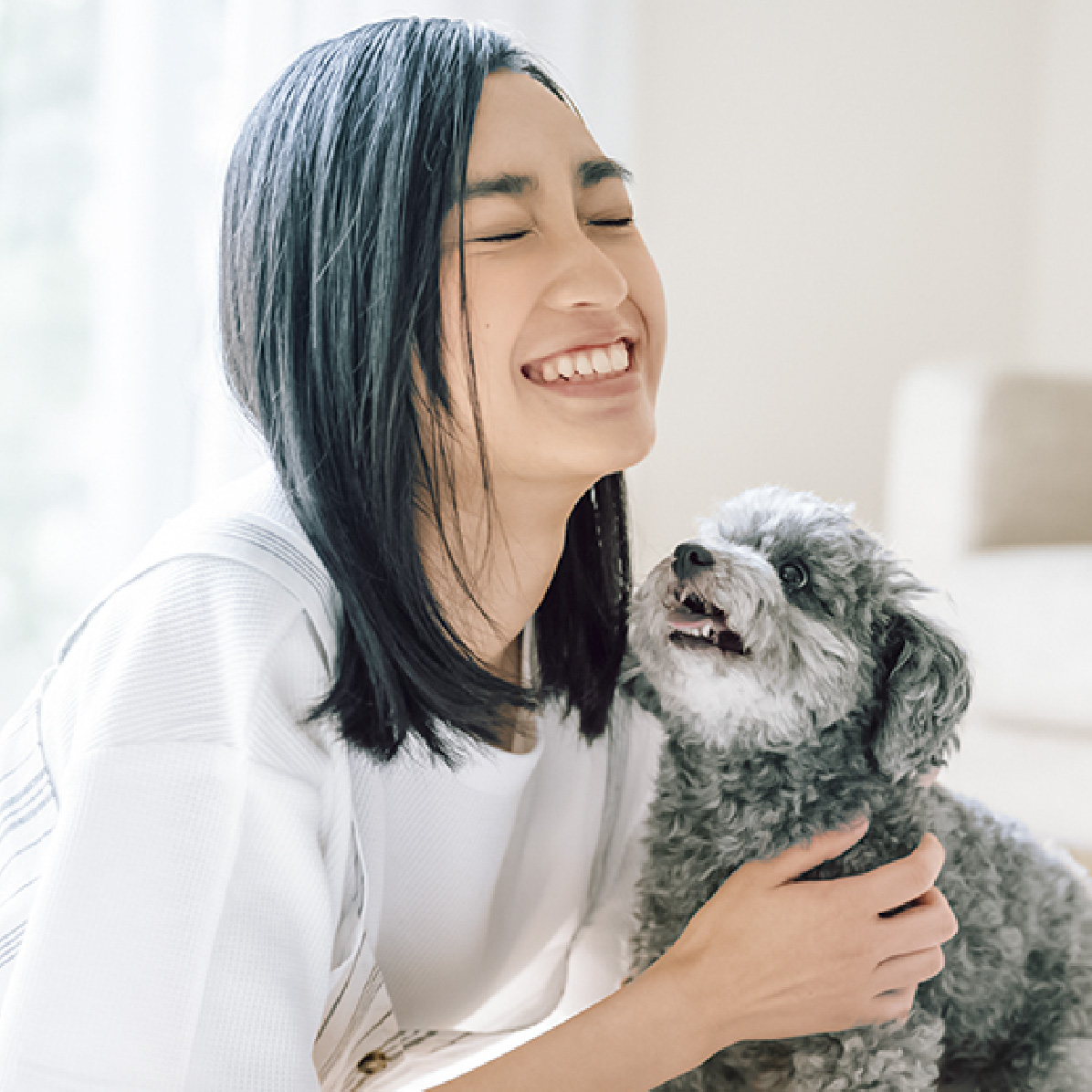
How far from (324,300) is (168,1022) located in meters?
0.58

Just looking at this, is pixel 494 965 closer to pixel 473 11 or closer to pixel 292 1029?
pixel 292 1029

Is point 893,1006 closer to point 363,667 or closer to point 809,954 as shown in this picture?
point 809,954

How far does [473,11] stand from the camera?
239 centimetres

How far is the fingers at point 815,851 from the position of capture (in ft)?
3.34

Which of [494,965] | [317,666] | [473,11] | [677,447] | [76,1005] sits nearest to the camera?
[76,1005]

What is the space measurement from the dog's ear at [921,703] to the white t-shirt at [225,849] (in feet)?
1.21

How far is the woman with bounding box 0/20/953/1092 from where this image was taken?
80 centimetres

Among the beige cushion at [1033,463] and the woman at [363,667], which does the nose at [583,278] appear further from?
the beige cushion at [1033,463]

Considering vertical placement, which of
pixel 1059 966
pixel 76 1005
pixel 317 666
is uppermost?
pixel 317 666

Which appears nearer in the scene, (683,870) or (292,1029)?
(292,1029)

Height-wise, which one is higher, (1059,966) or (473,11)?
(473,11)

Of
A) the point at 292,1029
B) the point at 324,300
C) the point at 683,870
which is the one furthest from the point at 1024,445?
the point at 292,1029

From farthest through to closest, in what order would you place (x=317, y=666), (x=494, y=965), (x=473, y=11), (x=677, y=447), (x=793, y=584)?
1. (x=677, y=447)
2. (x=473, y=11)
3. (x=494, y=965)
4. (x=793, y=584)
5. (x=317, y=666)

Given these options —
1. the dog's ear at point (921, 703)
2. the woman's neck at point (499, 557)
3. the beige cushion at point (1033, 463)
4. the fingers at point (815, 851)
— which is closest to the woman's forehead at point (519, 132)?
the woman's neck at point (499, 557)
